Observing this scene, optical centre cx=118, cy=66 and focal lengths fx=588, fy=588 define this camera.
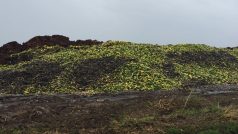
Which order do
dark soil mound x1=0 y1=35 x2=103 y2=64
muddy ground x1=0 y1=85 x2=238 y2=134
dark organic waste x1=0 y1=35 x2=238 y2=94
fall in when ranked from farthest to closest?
1. dark soil mound x1=0 y1=35 x2=103 y2=64
2. dark organic waste x1=0 y1=35 x2=238 y2=94
3. muddy ground x1=0 y1=85 x2=238 y2=134

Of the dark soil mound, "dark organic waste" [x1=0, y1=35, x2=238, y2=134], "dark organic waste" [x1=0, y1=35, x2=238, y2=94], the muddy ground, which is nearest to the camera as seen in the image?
the muddy ground

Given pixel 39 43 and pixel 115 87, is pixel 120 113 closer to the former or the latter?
pixel 115 87

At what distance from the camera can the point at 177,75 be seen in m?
22.5

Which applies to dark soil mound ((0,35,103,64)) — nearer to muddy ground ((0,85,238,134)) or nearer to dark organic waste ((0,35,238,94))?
dark organic waste ((0,35,238,94))

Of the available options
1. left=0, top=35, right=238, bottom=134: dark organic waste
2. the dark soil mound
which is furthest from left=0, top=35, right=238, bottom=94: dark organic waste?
the dark soil mound

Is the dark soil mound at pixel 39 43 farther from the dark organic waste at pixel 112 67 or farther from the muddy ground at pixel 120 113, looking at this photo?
the muddy ground at pixel 120 113

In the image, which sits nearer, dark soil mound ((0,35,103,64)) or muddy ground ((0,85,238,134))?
muddy ground ((0,85,238,134))

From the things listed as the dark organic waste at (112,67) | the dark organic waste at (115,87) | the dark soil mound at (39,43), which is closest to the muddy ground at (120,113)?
the dark organic waste at (115,87)

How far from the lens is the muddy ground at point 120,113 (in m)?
14.2

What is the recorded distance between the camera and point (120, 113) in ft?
52.3

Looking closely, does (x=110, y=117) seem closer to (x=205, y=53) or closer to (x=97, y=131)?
(x=97, y=131)

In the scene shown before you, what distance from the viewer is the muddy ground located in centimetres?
1416

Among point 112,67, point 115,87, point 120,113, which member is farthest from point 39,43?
point 120,113

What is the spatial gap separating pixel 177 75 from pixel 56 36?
9.34 meters
